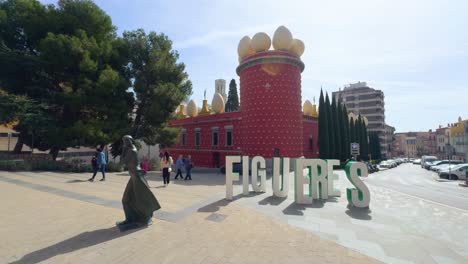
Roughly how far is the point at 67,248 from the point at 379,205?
1084cm

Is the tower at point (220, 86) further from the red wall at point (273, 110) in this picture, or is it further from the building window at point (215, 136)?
the red wall at point (273, 110)

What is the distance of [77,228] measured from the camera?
6.25 m

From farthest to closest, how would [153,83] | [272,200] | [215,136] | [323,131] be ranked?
1. [323,131]
2. [215,136]
3. [153,83]
4. [272,200]

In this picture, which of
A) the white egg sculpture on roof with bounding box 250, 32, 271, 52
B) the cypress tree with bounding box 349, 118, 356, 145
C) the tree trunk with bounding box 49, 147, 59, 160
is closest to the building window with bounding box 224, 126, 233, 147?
the white egg sculpture on roof with bounding box 250, 32, 271, 52

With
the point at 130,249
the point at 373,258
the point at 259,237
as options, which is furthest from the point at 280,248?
the point at 130,249

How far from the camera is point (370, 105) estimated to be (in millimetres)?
80625

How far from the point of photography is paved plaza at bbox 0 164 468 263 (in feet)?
16.4

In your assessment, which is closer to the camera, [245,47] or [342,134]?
[245,47]

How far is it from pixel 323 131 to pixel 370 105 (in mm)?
57547

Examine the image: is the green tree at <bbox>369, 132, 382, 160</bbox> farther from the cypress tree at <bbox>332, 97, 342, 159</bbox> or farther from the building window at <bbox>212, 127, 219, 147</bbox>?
the building window at <bbox>212, 127, 219, 147</bbox>

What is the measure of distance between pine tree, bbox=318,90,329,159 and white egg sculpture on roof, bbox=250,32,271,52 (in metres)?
13.0

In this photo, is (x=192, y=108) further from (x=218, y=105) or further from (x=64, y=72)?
(x=64, y=72)

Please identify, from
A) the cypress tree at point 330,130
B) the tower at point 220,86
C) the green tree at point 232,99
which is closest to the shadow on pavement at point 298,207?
the cypress tree at point 330,130

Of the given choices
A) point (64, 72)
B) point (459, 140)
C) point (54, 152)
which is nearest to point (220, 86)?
point (459, 140)
